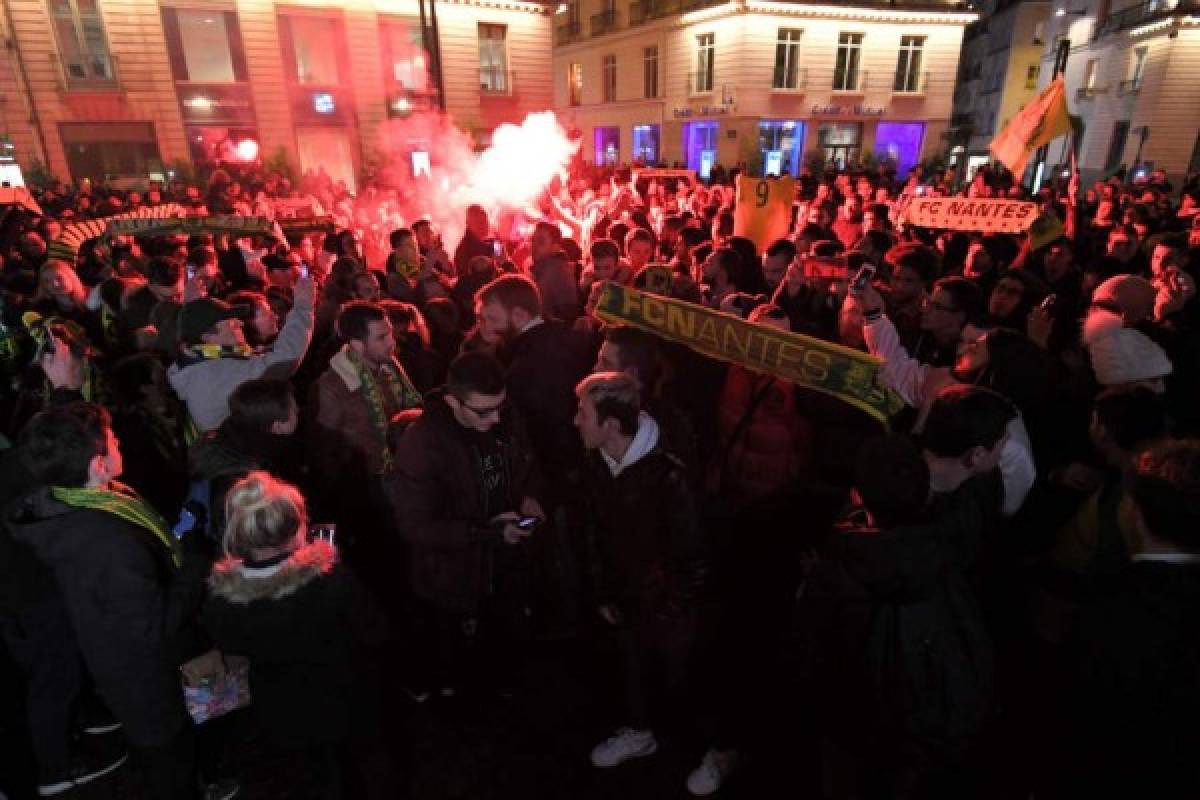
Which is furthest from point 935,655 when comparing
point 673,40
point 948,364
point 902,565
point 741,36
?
point 673,40

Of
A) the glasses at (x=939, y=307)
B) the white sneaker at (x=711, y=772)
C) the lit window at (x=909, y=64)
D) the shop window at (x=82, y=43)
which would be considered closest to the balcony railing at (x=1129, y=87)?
the lit window at (x=909, y=64)

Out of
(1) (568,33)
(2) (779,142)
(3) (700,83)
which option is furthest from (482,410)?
(1) (568,33)

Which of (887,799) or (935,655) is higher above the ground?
(935,655)

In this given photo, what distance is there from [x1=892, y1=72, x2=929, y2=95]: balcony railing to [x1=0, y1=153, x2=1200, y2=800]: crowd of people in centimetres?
3703

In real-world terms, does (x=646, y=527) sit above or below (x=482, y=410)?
below

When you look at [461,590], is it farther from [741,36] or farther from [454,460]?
[741,36]

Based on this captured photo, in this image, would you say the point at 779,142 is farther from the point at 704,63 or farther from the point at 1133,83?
the point at 1133,83

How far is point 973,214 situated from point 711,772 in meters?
7.59

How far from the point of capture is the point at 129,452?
5051 mm

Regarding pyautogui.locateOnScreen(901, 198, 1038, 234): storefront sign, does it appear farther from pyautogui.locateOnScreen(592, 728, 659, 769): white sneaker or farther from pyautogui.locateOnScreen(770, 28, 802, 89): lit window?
pyautogui.locateOnScreen(770, 28, 802, 89): lit window

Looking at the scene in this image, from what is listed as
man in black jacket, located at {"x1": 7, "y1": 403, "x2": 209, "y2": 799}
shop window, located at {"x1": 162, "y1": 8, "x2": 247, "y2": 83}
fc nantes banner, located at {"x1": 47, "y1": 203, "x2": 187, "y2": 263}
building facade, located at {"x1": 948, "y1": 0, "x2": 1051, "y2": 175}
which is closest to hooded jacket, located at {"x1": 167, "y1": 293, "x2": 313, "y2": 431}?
man in black jacket, located at {"x1": 7, "y1": 403, "x2": 209, "y2": 799}

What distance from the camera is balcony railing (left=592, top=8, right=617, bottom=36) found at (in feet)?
136

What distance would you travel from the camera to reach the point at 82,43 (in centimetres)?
2478

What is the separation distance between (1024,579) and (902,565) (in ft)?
5.03
